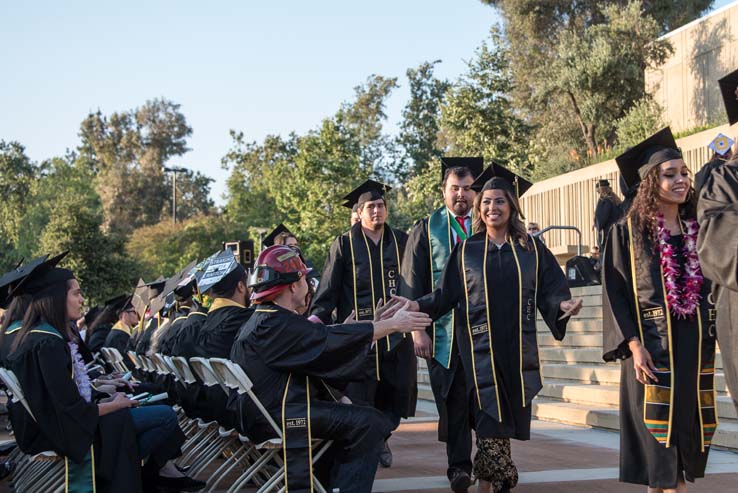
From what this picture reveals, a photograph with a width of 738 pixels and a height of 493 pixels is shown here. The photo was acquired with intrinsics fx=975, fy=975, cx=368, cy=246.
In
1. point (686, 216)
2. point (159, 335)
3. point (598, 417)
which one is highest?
point (686, 216)

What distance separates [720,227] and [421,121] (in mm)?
45107

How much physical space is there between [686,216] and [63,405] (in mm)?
3431

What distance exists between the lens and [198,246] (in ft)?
153

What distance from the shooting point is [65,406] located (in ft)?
16.6

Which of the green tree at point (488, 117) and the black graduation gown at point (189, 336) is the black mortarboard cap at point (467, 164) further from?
the green tree at point (488, 117)

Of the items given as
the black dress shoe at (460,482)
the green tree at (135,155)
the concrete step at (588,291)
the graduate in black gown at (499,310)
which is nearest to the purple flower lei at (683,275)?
the graduate in black gown at (499,310)

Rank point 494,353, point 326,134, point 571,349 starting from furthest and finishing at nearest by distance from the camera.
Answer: point 326,134 → point 571,349 → point 494,353

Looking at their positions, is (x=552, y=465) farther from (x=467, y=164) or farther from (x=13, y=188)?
(x=13, y=188)

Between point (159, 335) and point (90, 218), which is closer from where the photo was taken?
point (159, 335)

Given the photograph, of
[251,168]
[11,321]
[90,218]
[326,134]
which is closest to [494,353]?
[11,321]

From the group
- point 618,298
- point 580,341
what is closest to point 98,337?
point 580,341

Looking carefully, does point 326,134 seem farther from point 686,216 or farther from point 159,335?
point 686,216

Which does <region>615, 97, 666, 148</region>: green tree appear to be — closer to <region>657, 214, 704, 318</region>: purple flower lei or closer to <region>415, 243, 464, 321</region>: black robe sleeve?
<region>415, 243, 464, 321</region>: black robe sleeve

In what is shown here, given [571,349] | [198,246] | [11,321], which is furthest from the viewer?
[198,246]
